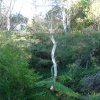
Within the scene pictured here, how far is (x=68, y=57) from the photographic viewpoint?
1695 centimetres

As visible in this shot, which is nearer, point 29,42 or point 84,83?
point 84,83

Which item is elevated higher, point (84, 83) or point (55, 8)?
point (55, 8)

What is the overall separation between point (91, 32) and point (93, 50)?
1.05 metres

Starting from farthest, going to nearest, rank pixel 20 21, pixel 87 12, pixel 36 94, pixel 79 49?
pixel 20 21 < pixel 87 12 < pixel 79 49 < pixel 36 94

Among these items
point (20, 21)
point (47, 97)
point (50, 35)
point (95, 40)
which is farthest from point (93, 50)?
point (20, 21)

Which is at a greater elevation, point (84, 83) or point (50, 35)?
point (50, 35)

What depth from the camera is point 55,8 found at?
77.9 feet

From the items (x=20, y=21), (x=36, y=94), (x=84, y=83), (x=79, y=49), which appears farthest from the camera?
(x=20, y=21)

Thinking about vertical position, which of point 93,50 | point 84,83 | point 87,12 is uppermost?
point 87,12

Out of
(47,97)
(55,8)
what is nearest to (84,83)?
(47,97)

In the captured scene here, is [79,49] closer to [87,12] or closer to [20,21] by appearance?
[87,12]

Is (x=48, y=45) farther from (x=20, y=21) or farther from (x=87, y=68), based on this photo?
(x=20, y=21)

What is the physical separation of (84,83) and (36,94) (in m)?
8.59

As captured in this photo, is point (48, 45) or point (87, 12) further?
point (87, 12)
